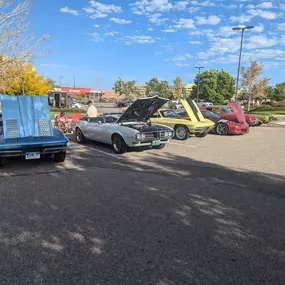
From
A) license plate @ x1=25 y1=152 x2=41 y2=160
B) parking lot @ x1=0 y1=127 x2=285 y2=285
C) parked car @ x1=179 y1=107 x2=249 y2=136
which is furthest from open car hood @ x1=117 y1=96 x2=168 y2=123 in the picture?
parked car @ x1=179 y1=107 x2=249 y2=136

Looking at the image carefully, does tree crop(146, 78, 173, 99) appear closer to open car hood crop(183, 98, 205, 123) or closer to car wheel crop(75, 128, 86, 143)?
open car hood crop(183, 98, 205, 123)

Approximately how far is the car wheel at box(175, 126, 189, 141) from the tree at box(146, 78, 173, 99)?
257ft

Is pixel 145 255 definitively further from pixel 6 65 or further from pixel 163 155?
pixel 6 65

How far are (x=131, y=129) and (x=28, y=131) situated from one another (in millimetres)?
2878

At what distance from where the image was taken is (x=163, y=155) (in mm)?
8633

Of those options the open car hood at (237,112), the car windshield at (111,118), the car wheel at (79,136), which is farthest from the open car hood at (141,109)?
the open car hood at (237,112)

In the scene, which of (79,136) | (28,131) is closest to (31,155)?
(28,131)

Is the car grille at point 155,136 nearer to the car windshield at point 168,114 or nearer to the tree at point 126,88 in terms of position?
→ the car windshield at point 168,114

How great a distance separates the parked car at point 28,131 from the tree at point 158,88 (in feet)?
275

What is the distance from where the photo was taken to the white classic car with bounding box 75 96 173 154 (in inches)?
328

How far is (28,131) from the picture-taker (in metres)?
6.87

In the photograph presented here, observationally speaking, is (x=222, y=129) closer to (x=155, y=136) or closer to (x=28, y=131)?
(x=155, y=136)

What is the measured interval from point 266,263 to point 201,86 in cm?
7769

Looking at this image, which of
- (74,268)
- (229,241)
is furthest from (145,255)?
(229,241)
